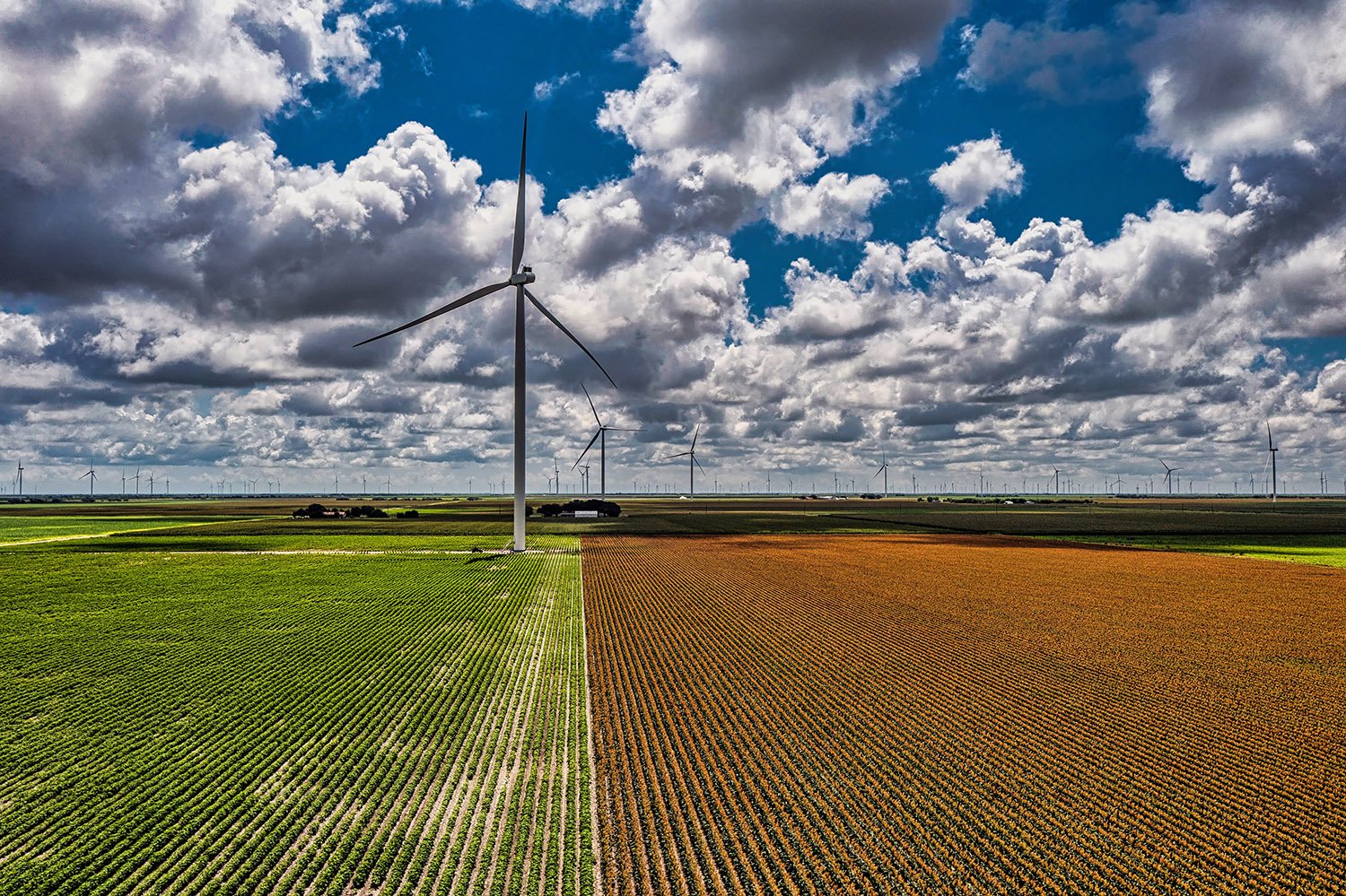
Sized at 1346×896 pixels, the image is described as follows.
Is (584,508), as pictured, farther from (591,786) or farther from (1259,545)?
(591,786)

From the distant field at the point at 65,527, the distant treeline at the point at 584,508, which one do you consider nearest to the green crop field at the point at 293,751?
the distant field at the point at 65,527

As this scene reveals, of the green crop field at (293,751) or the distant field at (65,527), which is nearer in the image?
the green crop field at (293,751)

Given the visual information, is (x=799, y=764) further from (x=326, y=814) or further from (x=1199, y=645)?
(x=1199, y=645)

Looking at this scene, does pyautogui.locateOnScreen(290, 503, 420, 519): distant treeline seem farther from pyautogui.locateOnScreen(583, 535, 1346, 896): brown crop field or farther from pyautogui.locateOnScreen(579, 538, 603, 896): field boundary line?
pyautogui.locateOnScreen(579, 538, 603, 896): field boundary line

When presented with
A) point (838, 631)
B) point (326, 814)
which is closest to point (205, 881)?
point (326, 814)

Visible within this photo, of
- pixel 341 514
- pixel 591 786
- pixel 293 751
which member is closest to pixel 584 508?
pixel 341 514

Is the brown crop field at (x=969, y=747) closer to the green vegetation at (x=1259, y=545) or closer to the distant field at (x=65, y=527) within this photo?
the green vegetation at (x=1259, y=545)
